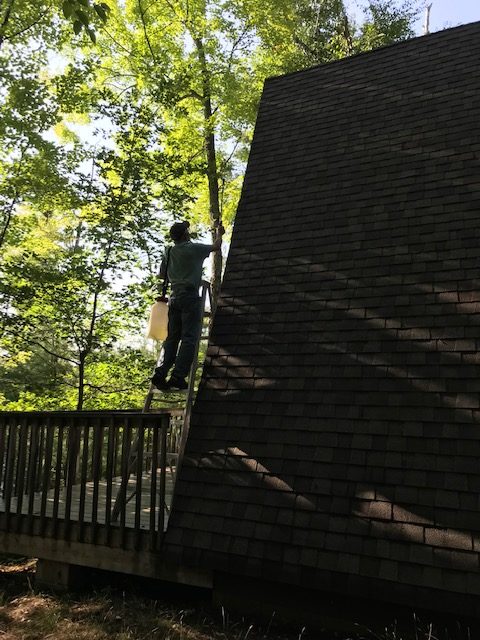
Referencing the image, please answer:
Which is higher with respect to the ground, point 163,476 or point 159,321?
point 159,321

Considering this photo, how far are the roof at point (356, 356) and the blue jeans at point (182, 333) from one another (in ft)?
0.95

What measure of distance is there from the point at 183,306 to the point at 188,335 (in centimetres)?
30

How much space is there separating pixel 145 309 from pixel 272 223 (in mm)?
5897

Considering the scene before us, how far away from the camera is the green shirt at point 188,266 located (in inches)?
181

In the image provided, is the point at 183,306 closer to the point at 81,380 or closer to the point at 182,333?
the point at 182,333

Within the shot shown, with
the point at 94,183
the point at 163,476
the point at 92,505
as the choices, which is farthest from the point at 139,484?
the point at 94,183

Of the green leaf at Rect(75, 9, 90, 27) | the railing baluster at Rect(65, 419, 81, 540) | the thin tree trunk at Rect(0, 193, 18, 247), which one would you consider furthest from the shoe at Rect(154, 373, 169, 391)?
the thin tree trunk at Rect(0, 193, 18, 247)

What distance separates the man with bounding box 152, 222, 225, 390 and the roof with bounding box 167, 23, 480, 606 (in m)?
0.32

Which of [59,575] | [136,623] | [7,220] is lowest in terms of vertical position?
[59,575]

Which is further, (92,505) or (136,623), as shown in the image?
(92,505)

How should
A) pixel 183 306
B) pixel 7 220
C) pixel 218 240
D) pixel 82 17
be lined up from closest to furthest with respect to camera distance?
pixel 82 17 → pixel 183 306 → pixel 218 240 → pixel 7 220

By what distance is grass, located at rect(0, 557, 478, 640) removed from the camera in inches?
120

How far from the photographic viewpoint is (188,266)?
183 inches

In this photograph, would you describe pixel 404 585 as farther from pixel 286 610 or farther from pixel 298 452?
pixel 298 452
